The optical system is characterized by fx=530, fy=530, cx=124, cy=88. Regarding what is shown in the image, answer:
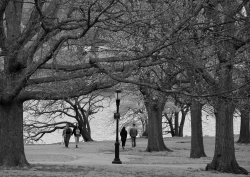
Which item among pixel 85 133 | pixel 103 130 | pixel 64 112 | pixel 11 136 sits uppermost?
pixel 64 112

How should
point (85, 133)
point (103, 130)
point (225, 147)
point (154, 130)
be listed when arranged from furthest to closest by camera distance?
point (103, 130) → point (85, 133) → point (154, 130) → point (225, 147)

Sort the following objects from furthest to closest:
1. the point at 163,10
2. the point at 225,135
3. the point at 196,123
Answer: the point at 196,123 < the point at 225,135 < the point at 163,10

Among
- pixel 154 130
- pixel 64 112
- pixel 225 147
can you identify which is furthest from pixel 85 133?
pixel 225 147

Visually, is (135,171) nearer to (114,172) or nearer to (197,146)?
(114,172)

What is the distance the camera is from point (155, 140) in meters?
33.1

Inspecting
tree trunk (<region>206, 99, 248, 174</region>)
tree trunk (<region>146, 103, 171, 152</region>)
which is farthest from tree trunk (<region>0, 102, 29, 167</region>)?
tree trunk (<region>146, 103, 171, 152</region>)

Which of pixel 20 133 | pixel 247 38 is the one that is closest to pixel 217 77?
pixel 247 38

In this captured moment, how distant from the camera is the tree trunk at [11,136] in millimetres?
17859

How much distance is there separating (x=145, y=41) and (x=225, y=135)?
5925 mm

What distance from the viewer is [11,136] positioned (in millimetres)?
17984

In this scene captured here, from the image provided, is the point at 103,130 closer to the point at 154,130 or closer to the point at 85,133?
the point at 85,133

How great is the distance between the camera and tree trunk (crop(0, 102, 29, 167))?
58.6 ft

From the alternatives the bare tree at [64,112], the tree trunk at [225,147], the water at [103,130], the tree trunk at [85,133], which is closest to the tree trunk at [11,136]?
the tree trunk at [225,147]

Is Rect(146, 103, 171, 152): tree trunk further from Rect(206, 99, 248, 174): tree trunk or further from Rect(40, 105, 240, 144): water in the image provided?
Rect(40, 105, 240, 144): water
